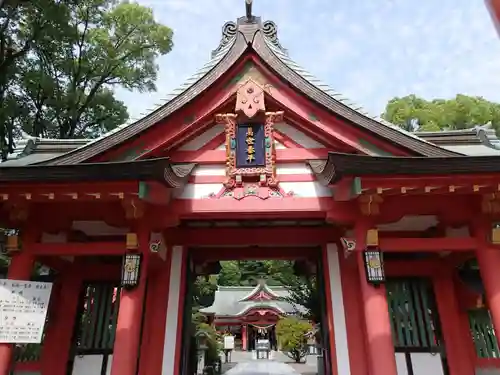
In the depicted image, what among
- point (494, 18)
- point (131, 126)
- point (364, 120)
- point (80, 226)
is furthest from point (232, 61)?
point (494, 18)

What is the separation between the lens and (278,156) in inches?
260

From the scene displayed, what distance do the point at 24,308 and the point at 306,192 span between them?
453cm

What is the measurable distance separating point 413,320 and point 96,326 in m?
5.81

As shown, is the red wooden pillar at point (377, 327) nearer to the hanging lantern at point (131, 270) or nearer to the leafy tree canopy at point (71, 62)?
the hanging lantern at point (131, 270)

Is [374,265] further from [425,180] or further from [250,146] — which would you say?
[250,146]

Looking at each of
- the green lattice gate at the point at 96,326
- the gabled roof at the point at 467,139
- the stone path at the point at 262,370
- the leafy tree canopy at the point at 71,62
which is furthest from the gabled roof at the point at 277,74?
the stone path at the point at 262,370

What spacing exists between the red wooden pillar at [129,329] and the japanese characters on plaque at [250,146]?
216cm

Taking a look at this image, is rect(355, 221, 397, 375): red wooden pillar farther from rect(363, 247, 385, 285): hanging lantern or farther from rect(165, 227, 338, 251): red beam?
rect(165, 227, 338, 251): red beam

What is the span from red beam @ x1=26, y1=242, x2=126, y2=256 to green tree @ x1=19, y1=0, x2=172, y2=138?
12175 mm

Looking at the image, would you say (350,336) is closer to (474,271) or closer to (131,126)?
(474,271)

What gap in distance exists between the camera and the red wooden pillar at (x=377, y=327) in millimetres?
5062

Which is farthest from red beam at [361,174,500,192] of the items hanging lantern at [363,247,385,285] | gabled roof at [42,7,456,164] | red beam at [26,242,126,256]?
red beam at [26,242,126,256]

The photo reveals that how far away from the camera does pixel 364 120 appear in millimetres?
6535

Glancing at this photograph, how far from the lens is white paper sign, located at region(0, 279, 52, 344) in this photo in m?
5.15
